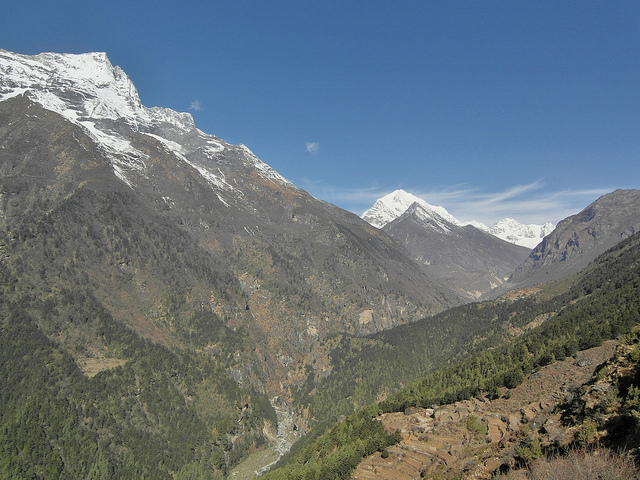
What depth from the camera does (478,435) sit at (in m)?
61.8

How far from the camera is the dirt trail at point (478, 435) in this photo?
50594mm

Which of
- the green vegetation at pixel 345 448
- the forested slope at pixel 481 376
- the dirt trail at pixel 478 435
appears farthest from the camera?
the forested slope at pixel 481 376

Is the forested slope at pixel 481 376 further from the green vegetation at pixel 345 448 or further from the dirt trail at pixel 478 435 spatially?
the dirt trail at pixel 478 435

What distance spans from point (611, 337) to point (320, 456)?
258 ft

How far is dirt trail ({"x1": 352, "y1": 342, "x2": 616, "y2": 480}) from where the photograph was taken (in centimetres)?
5059

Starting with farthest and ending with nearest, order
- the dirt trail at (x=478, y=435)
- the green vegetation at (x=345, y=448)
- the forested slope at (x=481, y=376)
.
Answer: the forested slope at (x=481, y=376) < the green vegetation at (x=345, y=448) < the dirt trail at (x=478, y=435)

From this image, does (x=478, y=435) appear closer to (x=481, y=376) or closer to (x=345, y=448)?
(x=345, y=448)

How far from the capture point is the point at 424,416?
81.7 m

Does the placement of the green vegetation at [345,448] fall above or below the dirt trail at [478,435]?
below

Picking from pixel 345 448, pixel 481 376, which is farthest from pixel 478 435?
pixel 481 376

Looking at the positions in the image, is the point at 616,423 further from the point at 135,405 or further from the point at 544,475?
the point at 135,405

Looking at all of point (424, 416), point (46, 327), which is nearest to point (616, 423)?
point (424, 416)

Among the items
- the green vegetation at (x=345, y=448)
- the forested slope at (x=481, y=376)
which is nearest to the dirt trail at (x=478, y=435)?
the green vegetation at (x=345, y=448)

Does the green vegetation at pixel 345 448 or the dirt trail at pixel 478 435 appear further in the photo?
the green vegetation at pixel 345 448
